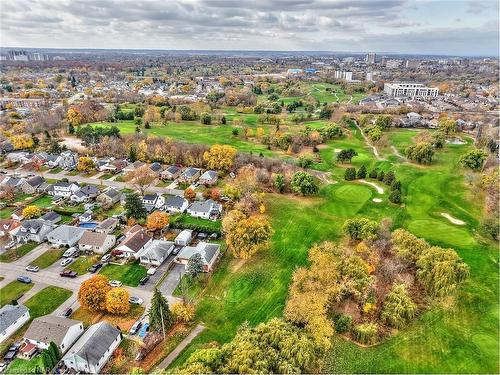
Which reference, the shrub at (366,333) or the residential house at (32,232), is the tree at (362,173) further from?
the residential house at (32,232)

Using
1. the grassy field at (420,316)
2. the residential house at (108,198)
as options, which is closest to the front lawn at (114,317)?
the grassy field at (420,316)

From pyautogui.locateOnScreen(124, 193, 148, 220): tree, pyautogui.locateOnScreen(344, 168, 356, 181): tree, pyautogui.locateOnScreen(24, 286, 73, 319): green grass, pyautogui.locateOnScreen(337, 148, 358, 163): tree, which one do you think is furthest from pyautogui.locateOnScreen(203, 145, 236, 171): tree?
pyautogui.locateOnScreen(24, 286, 73, 319): green grass

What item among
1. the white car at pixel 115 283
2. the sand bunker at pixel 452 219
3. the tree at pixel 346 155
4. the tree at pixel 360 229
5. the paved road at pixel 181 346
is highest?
the tree at pixel 346 155

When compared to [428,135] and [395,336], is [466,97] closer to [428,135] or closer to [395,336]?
[428,135]

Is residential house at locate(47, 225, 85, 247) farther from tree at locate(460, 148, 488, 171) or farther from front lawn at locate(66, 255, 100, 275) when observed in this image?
tree at locate(460, 148, 488, 171)

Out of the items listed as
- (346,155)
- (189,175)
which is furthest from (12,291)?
(346,155)

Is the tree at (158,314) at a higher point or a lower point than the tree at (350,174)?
lower
